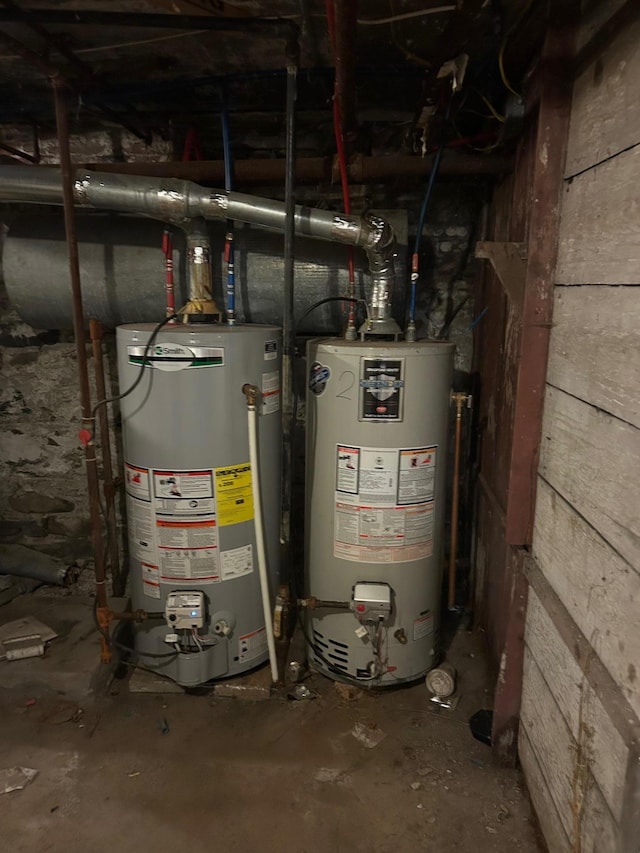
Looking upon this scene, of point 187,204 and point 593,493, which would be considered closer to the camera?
point 593,493

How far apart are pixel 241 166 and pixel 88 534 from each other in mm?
1763

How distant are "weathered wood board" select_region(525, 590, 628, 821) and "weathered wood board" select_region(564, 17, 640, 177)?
3.34ft

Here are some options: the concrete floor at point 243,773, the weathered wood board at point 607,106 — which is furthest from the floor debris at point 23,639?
the weathered wood board at point 607,106

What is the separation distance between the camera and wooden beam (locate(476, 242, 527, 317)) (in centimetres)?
139

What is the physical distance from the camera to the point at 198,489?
1.71 meters

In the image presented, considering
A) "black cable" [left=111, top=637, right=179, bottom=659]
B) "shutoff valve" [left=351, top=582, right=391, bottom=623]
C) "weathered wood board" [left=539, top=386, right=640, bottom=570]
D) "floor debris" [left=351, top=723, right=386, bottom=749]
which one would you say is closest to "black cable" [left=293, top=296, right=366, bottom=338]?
"weathered wood board" [left=539, top=386, right=640, bottom=570]

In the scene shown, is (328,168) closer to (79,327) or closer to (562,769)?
(79,327)

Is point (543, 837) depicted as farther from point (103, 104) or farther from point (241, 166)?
Answer: point (103, 104)

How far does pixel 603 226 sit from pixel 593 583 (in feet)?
2.29

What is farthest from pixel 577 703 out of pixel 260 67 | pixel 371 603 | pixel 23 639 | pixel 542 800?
pixel 260 67

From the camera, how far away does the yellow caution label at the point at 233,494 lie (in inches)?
67.8

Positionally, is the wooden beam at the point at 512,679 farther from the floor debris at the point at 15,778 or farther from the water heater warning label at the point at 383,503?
the floor debris at the point at 15,778

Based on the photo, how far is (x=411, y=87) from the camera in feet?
6.15

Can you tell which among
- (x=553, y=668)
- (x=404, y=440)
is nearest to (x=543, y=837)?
(x=553, y=668)
